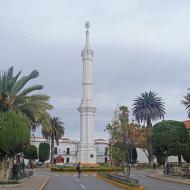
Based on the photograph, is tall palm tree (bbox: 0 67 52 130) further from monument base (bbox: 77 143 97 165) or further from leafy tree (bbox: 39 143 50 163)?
leafy tree (bbox: 39 143 50 163)

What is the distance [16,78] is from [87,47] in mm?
47825

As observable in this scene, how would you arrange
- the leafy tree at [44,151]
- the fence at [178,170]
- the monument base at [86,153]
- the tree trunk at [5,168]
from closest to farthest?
the tree trunk at [5,168]
the fence at [178,170]
the monument base at [86,153]
the leafy tree at [44,151]

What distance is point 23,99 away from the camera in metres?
36.4

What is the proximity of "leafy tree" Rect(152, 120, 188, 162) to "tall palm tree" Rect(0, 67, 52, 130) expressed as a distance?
2381 cm

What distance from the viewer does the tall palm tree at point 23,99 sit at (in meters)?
35.9

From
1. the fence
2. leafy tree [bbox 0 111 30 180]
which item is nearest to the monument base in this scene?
A: the fence

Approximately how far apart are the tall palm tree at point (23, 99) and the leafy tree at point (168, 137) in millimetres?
23812

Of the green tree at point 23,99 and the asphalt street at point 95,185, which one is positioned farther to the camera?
the green tree at point 23,99

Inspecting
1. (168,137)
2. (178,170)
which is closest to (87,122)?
(168,137)

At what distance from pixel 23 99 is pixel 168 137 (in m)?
26.6

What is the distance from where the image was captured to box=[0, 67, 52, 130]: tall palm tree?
118 feet

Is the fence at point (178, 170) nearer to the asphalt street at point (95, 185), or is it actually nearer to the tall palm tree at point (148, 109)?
the asphalt street at point (95, 185)

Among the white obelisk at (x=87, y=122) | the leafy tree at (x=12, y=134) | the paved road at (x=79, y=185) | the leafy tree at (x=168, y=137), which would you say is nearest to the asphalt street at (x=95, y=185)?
the paved road at (x=79, y=185)

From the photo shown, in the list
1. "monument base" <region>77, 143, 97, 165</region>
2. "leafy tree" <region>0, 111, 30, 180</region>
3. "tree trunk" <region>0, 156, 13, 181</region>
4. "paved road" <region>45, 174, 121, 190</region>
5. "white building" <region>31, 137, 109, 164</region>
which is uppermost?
"white building" <region>31, 137, 109, 164</region>
